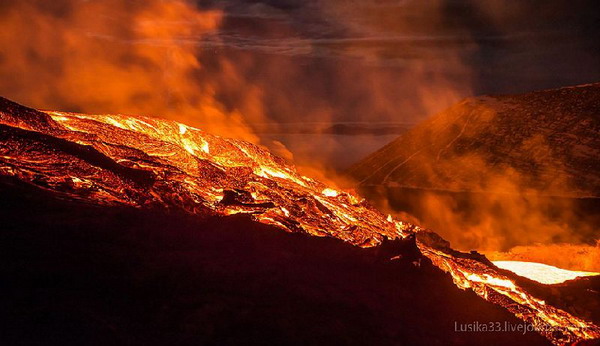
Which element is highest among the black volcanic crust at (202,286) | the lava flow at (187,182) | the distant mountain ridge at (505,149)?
the distant mountain ridge at (505,149)

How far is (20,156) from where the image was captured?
350 centimetres

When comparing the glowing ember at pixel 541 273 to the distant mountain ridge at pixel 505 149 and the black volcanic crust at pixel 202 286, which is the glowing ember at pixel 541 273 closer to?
the black volcanic crust at pixel 202 286

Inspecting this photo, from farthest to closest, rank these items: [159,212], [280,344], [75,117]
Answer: [75,117]
[159,212]
[280,344]

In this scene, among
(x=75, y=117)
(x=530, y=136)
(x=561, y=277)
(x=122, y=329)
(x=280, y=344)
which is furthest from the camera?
(x=530, y=136)

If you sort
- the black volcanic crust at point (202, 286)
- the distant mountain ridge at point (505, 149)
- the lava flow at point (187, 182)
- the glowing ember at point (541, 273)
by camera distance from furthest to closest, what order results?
the distant mountain ridge at point (505, 149) < the glowing ember at point (541, 273) < the lava flow at point (187, 182) < the black volcanic crust at point (202, 286)

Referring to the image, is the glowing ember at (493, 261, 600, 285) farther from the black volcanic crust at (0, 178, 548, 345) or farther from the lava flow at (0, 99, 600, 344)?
the black volcanic crust at (0, 178, 548, 345)

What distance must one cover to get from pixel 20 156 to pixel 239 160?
2495mm

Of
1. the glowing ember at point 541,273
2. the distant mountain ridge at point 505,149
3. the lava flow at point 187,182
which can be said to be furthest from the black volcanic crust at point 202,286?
the distant mountain ridge at point 505,149

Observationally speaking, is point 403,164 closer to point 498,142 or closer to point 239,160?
point 498,142

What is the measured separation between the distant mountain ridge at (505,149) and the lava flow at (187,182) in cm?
847

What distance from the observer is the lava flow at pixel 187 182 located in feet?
11.8

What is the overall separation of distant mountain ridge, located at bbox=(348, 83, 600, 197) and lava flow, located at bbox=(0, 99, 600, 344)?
8.47 meters

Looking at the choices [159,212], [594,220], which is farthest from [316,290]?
[594,220]

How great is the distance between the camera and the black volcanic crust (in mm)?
2500
